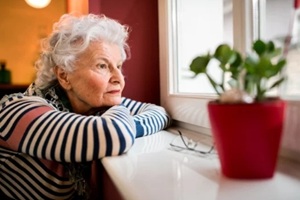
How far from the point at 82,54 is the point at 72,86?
10 centimetres

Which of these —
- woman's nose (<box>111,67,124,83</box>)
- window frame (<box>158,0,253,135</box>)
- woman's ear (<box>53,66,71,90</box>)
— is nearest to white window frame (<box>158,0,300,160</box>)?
window frame (<box>158,0,253,135</box>)

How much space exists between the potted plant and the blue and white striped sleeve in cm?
47

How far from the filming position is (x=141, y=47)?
1221mm

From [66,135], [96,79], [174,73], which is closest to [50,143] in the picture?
[66,135]

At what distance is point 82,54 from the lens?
88cm

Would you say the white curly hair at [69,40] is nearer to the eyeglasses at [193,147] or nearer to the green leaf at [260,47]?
the eyeglasses at [193,147]

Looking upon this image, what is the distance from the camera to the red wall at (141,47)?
1.19 meters

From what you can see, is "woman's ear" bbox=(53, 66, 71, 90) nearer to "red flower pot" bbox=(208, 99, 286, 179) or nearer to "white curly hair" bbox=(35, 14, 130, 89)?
"white curly hair" bbox=(35, 14, 130, 89)

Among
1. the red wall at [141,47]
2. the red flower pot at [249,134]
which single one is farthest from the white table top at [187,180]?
the red wall at [141,47]

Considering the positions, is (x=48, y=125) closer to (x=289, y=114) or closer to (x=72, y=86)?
(x=72, y=86)

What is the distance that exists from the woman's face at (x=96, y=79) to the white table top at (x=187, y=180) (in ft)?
1.01

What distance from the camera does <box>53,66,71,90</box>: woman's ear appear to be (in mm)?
909

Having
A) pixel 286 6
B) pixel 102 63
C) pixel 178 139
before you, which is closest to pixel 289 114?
pixel 286 6

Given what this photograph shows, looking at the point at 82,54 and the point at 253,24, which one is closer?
the point at 253,24
